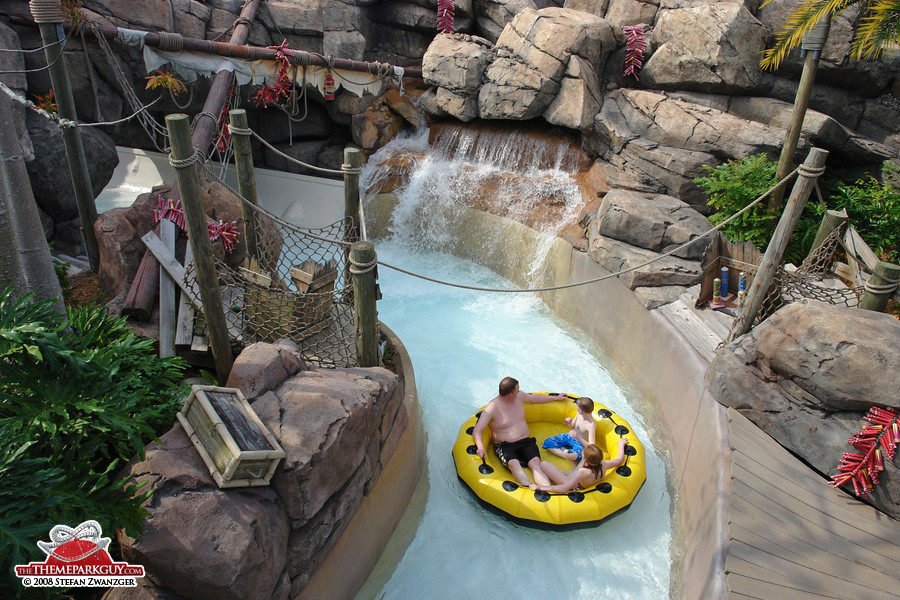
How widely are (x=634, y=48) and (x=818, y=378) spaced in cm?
678

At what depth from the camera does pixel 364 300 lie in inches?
152

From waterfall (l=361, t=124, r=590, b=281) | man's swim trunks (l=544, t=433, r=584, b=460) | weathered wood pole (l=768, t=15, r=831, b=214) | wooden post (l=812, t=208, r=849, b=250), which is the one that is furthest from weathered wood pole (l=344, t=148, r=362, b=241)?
weathered wood pole (l=768, t=15, r=831, b=214)

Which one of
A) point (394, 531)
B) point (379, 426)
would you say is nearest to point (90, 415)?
point (379, 426)

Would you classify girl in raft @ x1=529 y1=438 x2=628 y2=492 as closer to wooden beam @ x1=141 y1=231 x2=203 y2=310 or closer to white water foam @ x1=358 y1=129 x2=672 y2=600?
white water foam @ x1=358 y1=129 x2=672 y2=600

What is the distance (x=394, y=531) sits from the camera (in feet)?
13.4

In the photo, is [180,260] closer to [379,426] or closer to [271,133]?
[379,426]

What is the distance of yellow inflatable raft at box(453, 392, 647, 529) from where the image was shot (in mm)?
4117

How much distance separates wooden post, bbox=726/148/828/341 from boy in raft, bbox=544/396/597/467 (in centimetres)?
128

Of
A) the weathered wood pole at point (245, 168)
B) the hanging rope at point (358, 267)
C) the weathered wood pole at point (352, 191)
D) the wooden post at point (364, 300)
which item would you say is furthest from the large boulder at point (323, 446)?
the weathered wood pole at point (245, 168)

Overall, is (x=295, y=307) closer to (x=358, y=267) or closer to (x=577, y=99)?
(x=358, y=267)

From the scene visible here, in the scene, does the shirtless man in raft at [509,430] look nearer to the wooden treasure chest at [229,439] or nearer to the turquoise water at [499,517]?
the turquoise water at [499,517]

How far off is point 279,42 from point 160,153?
2712 mm

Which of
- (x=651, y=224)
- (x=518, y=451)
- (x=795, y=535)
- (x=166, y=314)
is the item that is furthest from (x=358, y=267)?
(x=651, y=224)

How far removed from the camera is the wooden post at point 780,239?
3947 mm
